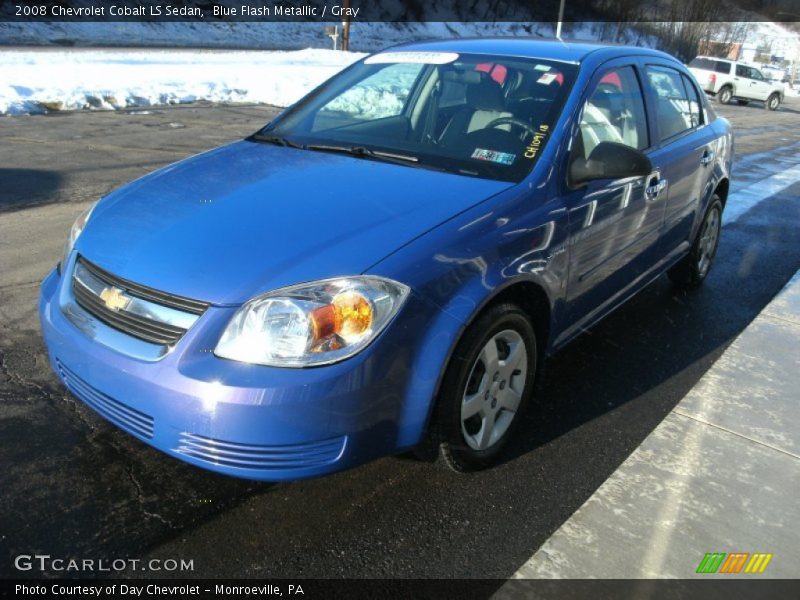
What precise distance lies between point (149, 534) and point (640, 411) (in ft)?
7.67

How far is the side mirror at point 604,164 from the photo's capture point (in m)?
3.02

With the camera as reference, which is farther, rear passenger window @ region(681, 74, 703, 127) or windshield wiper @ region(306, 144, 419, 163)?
rear passenger window @ region(681, 74, 703, 127)

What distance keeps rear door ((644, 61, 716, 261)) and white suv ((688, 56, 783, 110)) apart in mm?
27746

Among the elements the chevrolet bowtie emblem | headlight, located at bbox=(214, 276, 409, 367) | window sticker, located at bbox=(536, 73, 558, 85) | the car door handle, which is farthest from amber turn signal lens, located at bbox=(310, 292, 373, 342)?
the car door handle

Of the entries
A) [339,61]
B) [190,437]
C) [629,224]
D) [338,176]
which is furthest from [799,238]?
[339,61]

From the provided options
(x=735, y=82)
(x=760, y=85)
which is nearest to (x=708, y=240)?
(x=735, y=82)

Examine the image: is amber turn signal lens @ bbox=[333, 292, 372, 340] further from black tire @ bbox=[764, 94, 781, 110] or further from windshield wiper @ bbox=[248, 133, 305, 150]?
black tire @ bbox=[764, 94, 781, 110]

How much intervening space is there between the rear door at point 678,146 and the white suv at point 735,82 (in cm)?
2775

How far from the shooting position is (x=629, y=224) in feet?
11.7

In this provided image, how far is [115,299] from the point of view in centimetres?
238

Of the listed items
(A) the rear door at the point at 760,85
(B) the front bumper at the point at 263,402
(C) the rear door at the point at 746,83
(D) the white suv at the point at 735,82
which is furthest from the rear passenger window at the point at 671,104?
(A) the rear door at the point at 760,85

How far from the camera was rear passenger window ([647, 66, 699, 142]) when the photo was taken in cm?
409

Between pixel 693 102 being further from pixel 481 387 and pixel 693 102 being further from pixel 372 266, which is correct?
pixel 372 266

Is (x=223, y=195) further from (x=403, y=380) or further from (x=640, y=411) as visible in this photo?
(x=640, y=411)
